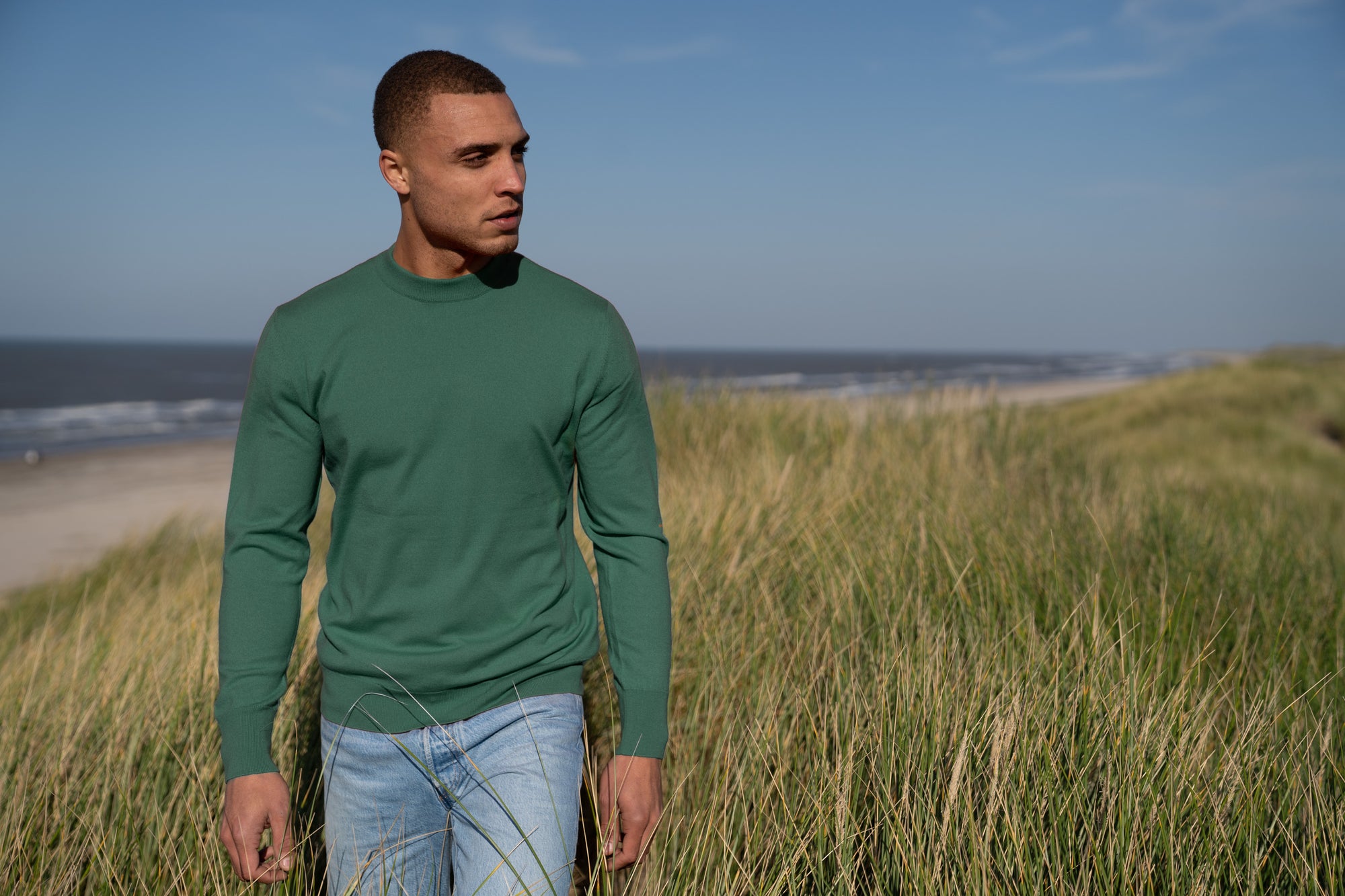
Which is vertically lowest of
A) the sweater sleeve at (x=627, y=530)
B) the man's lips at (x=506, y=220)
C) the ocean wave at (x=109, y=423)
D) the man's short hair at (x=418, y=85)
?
the ocean wave at (x=109, y=423)

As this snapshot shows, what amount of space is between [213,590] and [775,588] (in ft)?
9.82

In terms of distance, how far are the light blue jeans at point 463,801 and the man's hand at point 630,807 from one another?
0.08 meters

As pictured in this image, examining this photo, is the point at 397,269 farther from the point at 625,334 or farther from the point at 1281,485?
the point at 1281,485

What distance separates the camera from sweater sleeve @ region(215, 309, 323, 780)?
1595mm

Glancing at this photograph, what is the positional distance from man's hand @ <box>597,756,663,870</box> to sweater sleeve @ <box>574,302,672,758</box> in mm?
51

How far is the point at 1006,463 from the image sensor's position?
5.98 m

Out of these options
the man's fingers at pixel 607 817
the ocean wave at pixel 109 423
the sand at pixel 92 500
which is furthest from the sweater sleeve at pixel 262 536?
the ocean wave at pixel 109 423

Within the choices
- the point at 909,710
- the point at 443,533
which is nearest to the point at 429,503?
the point at 443,533

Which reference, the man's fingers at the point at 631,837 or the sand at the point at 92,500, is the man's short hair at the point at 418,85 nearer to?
the man's fingers at the point at 631,837

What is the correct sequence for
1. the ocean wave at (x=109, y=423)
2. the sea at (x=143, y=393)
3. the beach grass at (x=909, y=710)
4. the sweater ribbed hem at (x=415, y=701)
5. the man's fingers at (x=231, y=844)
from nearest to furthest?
1. the man's fingers at (x=231, y=844)
2. the sweater ribbed hem at (x=415, y=701)
3. the beach grass at (x=909, y=710)
4. the sea at (x=143, y=393)
5. the ocean wave at (x=109, y=423)

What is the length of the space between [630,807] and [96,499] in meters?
13.7

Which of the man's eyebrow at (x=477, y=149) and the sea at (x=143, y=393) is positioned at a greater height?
the man's eyebrow at (x=477, y=149)

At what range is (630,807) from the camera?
1568 mm

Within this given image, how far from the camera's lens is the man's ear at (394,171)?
1.68 meters
